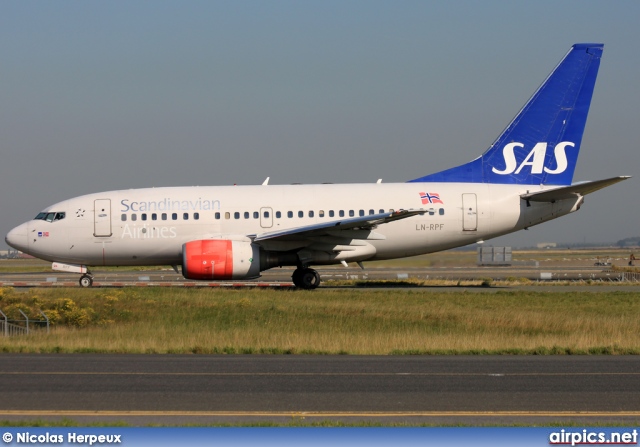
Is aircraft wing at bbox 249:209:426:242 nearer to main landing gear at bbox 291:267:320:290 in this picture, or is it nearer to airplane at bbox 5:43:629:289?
airplane at bbox 5:43:629:289

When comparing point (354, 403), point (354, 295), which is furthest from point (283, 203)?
point (354, 403)

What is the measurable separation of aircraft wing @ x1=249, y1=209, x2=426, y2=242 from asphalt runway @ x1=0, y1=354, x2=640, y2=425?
14052 millimetres

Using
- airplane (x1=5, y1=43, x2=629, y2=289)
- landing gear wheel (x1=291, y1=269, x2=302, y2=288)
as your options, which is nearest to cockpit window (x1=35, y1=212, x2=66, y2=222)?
airplane (x1=5, y1=43, x2=629, y2=289)

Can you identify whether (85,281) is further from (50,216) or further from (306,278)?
(306,278)

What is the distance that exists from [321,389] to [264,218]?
2069 cm

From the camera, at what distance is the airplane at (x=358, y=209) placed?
107ft

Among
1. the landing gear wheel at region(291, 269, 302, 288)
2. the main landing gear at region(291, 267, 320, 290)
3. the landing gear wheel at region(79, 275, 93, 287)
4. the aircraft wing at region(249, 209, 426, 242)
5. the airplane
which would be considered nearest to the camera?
the aircraft wing at region(249, 209, 426, 242)

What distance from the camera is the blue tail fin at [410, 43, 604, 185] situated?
33.7 m

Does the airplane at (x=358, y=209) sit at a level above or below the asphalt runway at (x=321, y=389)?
above

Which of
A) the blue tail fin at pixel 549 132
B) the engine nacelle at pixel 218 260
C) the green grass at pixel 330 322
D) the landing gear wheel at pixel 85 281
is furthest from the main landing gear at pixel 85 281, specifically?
the blue tail fin at pixel 549 132

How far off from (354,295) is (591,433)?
2023cm

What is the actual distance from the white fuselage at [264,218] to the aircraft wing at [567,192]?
1.24 ft

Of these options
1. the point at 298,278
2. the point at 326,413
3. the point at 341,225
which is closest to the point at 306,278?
the point at 298,278

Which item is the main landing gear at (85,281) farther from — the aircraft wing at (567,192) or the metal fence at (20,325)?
the aircraft wing at (567,192)
